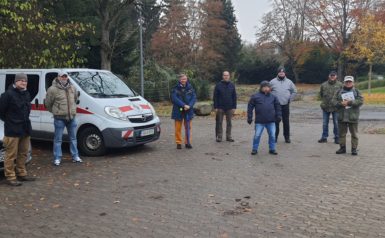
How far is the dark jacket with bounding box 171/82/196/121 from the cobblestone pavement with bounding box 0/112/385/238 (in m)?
0.82

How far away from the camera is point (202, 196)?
6.71m

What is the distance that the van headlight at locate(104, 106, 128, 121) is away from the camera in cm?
973

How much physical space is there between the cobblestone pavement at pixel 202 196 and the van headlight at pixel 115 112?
0.87 metres

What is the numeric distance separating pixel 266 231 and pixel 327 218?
37.6 inches

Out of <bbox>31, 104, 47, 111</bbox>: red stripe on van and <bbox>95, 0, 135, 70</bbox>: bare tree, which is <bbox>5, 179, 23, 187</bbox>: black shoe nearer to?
<bbox>31, 104, 47, 111</bbox>: red stripe on van

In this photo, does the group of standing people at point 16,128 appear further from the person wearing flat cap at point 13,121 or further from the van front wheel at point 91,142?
the van front wheel at point 91,142

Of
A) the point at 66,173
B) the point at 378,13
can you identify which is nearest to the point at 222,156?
the point at 66,173

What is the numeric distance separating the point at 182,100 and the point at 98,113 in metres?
2.08

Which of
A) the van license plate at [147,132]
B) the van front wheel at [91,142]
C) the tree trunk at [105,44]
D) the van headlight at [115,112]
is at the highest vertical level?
the tree trunk at [105,44]

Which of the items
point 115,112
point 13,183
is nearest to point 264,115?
point 115,112

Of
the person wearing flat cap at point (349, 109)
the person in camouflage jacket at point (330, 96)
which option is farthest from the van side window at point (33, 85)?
the person in camouflage jacket at point (330, 96)

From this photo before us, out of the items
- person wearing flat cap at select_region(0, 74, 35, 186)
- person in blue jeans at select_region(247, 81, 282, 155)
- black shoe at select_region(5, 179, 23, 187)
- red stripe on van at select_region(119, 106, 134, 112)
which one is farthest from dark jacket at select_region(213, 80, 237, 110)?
black shoe at select_region(5, 179, 23, 187)

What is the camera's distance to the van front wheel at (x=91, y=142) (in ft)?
32.6

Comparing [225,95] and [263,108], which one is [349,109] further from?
[225,95]
